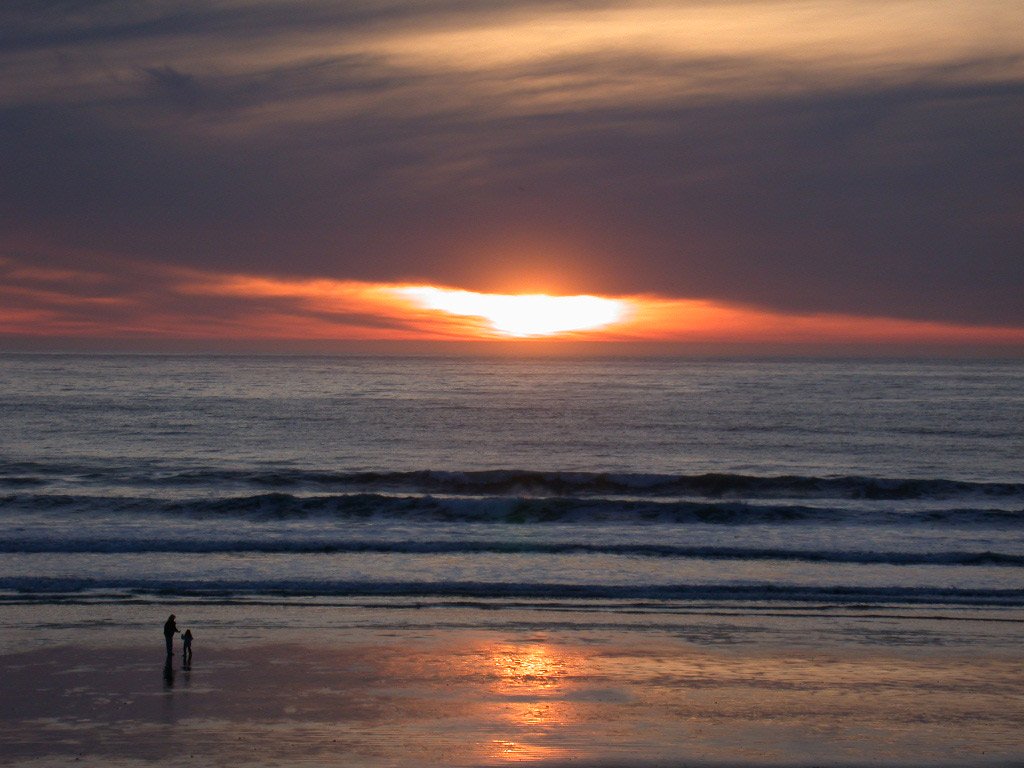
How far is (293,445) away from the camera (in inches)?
2197

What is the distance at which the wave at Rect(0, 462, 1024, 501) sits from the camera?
41625 mm

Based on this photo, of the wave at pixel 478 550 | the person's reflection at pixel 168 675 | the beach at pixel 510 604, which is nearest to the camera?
the beach at pixel 510 604

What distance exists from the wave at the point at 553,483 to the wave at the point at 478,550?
484 inches

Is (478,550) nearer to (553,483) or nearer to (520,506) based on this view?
(520,506)

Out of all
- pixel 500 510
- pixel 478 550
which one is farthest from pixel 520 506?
pixel 478 550

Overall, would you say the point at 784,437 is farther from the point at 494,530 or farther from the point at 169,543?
the point at 169,543

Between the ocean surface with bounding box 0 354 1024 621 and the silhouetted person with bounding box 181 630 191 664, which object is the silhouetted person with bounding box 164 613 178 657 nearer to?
the silhouetted person with bounding box 181 630 191 664

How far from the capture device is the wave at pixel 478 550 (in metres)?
28.1

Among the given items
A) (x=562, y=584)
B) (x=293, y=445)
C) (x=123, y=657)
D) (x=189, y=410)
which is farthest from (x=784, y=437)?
(x=123, y=657)

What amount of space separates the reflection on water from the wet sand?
4 cm

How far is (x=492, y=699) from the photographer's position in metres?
16.2

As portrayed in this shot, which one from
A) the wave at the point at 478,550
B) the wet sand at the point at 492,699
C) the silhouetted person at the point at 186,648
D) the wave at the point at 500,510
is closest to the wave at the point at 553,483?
the wave at the point at 500,510

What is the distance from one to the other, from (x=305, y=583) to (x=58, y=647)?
6.79m

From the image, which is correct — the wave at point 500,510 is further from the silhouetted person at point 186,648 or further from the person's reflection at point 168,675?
the person's reflection at point 168,675
